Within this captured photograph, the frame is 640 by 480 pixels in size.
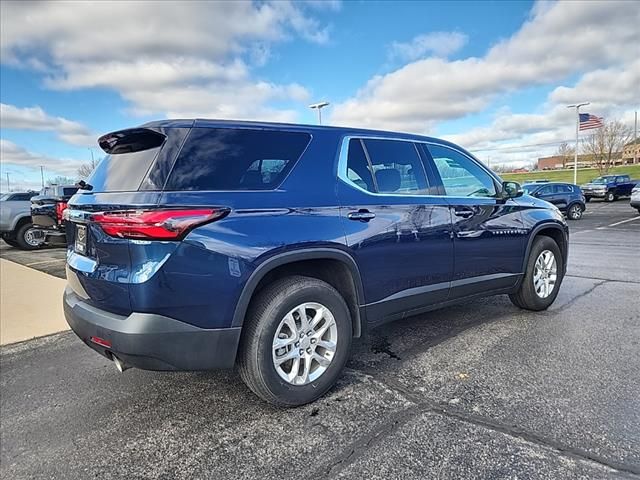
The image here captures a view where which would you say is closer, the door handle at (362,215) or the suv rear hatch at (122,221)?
the suv rear hatch at (122,221)

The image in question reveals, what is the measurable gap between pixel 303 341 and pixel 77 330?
1406 millimetres

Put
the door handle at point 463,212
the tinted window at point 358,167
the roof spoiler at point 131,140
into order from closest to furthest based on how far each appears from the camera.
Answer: the roof spoiler at point 131,140, the tinted window at point 358,167, the door handle at point 463,212

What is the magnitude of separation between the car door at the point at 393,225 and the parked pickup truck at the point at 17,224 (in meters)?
12.2

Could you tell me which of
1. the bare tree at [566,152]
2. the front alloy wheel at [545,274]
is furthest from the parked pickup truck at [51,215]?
the bare tree at [566,152]

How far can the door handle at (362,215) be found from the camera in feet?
10.1

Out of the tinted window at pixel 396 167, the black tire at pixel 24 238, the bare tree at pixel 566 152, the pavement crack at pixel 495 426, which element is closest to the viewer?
the pavement crack at pixel 495 426

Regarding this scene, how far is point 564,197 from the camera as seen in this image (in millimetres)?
19266

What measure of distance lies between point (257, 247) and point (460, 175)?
2.29 m

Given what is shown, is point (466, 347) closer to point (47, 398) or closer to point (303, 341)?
point (303, 341)

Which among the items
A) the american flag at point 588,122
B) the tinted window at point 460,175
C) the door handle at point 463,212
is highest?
the american flag at point 588,122

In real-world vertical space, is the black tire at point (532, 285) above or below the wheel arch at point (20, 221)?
below

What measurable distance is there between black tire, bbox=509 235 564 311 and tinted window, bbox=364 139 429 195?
1763mm

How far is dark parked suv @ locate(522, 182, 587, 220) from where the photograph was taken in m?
19.1

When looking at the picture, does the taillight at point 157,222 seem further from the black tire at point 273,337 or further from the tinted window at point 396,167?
the tinted window at point 396,167
